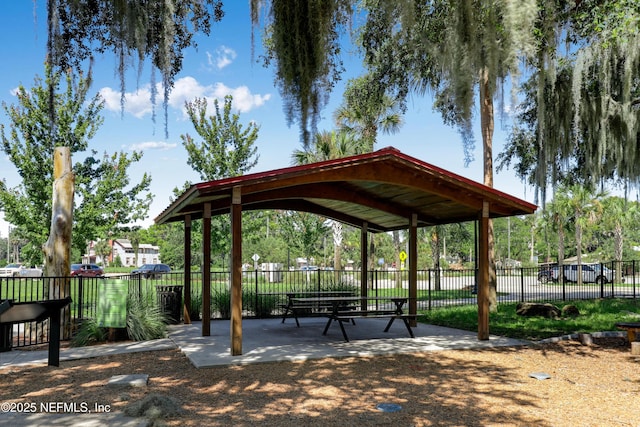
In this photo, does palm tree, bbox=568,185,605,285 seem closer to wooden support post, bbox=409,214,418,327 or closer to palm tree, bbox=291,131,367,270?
palm tree, bbox=291,131,367,270

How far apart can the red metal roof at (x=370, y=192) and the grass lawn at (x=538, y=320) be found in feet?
8.30

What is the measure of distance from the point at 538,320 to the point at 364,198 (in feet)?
18.9

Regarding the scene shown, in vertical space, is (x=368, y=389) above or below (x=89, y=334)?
below

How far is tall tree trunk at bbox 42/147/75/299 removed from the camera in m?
9.91

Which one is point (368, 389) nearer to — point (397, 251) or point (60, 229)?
point (60, 229)

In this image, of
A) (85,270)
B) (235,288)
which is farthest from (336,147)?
(85,270)

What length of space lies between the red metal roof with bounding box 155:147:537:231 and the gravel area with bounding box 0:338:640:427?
8.88 feet

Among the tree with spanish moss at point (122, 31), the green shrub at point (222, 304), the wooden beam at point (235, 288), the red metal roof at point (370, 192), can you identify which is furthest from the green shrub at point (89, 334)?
the tree with spanish moss at point (122, 31)

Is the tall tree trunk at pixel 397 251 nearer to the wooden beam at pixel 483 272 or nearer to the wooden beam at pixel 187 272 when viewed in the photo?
the wooden beam at pixel 187 272

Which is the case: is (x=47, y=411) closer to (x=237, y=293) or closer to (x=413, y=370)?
(x=237, y=293)

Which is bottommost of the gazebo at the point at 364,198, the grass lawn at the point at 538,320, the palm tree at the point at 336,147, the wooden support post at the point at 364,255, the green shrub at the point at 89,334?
the grass lawn at the point at 538,320

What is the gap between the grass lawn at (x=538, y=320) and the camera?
11.2 meters

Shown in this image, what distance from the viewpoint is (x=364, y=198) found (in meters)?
11.1

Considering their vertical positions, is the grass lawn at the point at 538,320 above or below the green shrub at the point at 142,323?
below
